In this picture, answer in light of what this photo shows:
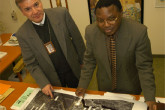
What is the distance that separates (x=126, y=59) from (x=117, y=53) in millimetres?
80

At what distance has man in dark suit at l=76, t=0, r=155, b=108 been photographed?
3.56ft

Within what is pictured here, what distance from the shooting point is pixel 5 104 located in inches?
60.0

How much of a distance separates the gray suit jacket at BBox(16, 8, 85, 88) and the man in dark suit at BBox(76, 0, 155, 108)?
39 centimetres

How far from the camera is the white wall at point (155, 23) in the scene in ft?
9.87

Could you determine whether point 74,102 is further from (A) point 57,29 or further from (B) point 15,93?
(A) point 57,29

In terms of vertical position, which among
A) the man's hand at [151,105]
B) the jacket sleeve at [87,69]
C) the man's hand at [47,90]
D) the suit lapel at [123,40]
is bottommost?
the man's hand at [47,90]

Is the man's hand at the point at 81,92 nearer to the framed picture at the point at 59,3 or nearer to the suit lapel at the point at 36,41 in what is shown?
the suit lapel at the point at 36,41

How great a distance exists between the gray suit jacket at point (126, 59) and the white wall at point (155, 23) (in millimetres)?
1981

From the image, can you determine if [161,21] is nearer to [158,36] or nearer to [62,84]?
[158,36]

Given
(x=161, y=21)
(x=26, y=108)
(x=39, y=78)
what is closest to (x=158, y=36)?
(x=161, y=21)

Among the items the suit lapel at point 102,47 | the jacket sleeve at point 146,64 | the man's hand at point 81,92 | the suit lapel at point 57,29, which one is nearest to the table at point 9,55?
the suit lapel at point 57,29

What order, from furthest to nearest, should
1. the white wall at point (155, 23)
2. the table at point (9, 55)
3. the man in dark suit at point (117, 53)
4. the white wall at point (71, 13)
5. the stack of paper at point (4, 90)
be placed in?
the white wall at point (71, 13) < the white wall at point (155, 23) < the table at point (9, 55) < the stack of paper at point (4, 90) < the man in dark suit at point (117, 53)

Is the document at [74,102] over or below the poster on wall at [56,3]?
below

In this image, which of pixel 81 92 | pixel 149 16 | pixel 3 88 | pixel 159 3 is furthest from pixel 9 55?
pixel 159 3
